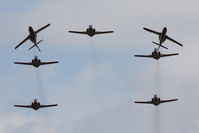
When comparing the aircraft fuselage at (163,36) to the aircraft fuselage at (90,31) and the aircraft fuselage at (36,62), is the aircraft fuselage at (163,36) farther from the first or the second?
the aircraft fuselage at (36,62)

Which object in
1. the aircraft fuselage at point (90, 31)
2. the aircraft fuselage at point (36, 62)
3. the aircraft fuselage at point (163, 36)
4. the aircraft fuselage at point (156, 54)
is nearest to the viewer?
the aircraft fuselage at point (90, 31)

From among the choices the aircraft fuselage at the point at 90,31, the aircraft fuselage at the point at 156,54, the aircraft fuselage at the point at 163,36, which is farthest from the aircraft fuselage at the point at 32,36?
the aircraft fuselage at the point at 163,36

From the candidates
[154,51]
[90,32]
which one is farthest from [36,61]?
[154,51]

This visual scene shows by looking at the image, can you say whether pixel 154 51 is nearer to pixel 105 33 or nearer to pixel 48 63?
pixel 105 33

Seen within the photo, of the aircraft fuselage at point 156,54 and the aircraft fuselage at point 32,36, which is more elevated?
the aircraft fuselage at point 32,36

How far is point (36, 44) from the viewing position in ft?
590

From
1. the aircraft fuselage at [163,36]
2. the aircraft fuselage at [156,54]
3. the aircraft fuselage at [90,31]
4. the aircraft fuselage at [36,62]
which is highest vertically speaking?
the aircraft fuselage at [90,31]

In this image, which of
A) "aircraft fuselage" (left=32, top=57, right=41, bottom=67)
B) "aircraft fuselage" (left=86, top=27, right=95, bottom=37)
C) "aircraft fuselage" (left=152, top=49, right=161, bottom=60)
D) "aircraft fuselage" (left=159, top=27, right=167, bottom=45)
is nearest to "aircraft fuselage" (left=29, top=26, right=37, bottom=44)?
"aircraft fuselage" (left=32, top=57, right=41, bottom=67)

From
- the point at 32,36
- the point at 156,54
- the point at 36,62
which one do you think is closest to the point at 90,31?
the point at 32,36

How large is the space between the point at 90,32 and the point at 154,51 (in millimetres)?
17328

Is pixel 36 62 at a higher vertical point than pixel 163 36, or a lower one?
lower

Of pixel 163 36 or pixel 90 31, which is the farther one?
pixel 163 36

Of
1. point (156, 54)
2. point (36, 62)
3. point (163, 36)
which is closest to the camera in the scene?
point (163, 36)

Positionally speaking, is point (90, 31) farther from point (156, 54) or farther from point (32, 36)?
point (156, 54)
